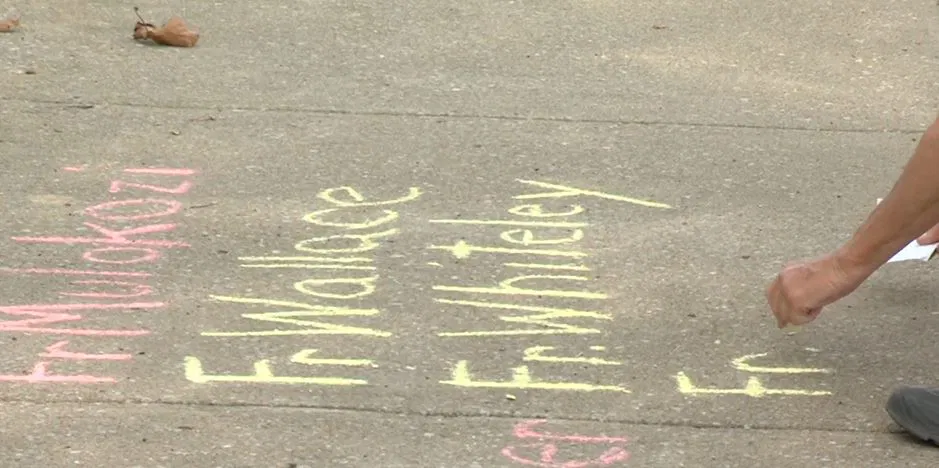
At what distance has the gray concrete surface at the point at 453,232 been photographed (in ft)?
12.5

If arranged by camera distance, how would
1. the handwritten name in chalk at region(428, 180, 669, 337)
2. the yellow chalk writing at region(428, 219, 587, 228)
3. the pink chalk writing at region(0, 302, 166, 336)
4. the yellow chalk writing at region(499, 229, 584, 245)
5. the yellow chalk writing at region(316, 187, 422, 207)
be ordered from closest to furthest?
the pink chalk writing at region(0, 302, 166, 336) → the handwritten name in chalk at region(428, 180, 669, 337) → the yellow chalk writing at region(499, 229, 584, 245) → the yellow chalk writing at region(428, 219, 587, 228) → the yellow chalk writing at region(316, 187, 422, 207)

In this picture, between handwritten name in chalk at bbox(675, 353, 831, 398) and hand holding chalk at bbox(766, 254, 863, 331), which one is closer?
hand holding chalk at bbox(766, 254, 863, 331)

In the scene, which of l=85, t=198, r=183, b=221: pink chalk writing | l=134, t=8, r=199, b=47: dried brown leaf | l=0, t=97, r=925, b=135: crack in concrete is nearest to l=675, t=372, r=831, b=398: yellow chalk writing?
l=85, t=198, r=183, b=221: pink chalk writing

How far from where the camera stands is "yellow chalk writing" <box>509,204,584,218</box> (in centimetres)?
507

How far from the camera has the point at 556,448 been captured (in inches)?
145

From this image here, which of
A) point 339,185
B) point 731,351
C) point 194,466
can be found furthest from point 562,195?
point 194,466

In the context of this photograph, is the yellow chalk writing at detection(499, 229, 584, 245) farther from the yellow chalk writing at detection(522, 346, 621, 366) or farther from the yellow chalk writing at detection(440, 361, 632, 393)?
the yellow chalk writing at detection(440, 361, 632, 393)

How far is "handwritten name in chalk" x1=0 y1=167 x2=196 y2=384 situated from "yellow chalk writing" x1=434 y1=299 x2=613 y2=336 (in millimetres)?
782

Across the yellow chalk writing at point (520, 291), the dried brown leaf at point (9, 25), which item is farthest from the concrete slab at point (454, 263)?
the dried brown leaf at point (9, 25)

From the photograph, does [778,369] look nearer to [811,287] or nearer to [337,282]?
[811,287]

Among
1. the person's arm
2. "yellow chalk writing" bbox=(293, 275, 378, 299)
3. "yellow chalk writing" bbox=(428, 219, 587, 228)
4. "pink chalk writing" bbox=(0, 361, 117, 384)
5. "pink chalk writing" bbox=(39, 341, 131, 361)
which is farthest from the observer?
"yellow chalk writing" bbox=(428, 219, 587, 228)

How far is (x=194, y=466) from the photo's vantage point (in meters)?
3.56

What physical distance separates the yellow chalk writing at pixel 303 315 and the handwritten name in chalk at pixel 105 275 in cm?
23

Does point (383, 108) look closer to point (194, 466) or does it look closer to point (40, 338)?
point (40, 338)
